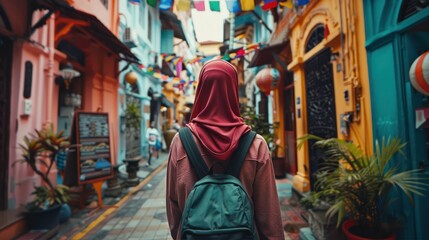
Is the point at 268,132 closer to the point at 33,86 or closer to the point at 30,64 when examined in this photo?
the point at 33,86

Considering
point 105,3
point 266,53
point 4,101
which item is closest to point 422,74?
point 266,53

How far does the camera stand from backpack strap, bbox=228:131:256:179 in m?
1.32

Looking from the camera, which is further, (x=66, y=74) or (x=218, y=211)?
(x=66, y=74)

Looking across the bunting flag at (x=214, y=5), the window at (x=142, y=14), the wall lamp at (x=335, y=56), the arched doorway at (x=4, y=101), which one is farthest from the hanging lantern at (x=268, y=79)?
the window at (x=142, y=14)

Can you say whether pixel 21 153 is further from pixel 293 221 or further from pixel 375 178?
pixel 375 178

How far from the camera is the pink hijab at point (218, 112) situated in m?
1.31

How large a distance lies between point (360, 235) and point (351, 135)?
1.64 meters

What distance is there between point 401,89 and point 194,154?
286cm

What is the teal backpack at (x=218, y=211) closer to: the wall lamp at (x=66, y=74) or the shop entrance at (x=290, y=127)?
the wall lamp at (x=66, y=74)

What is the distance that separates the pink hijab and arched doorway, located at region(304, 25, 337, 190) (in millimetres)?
3522

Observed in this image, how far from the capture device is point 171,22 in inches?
576

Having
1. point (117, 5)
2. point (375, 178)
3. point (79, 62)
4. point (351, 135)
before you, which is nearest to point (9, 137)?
point (79, 62)

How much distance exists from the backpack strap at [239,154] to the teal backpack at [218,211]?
12 millimetres

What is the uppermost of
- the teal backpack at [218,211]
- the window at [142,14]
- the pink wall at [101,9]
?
the window at [142,14]
